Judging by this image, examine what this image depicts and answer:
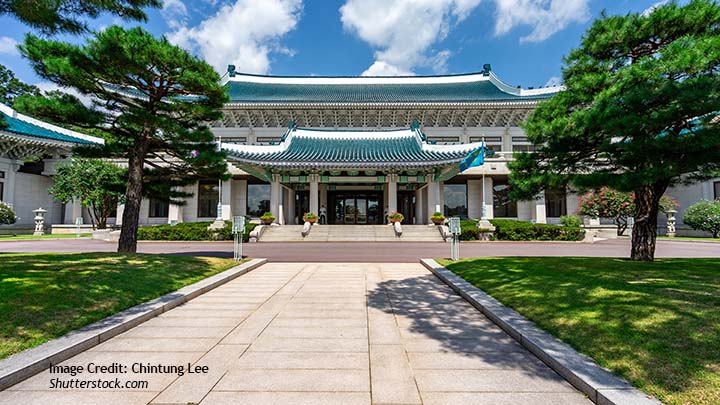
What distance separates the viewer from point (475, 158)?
65.3ft

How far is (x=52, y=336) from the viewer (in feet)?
12.1

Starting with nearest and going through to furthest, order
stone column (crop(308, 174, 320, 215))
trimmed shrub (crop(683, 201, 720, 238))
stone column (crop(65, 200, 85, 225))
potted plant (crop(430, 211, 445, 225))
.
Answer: potted plant (crop(430, 211, 445, 225)) → trimmed shrub (crop(683, 201, 720, 238)) → stone column (crop(308, 174, 320, 215)) → stone column (crop(65, 200, 85, 225))

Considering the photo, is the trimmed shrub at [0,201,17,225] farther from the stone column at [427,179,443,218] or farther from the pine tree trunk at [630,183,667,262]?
the pine tree trunk at [630,183,667,262]

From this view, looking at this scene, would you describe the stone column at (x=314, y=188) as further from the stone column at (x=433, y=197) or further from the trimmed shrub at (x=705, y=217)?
the trimmed shrub at (x=705, y=217)

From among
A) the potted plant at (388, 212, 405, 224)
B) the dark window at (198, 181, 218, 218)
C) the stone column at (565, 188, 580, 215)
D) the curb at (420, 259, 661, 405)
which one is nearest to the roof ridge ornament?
the stone column at (565, 188, 580, 215)

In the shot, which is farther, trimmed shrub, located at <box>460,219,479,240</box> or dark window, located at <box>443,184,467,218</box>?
dark window, located at <box>443,184,467,218</box>

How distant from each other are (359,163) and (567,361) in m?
18.9

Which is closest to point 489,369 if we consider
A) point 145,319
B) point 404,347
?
point 404,347

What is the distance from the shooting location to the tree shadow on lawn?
332 centimetres

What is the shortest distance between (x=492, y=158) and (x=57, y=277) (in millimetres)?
25801

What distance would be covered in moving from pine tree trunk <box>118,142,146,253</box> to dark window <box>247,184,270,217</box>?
18.5 m

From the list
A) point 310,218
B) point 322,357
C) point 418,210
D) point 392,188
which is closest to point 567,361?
point 322,357

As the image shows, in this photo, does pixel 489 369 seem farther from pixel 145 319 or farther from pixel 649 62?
pixel 649 62

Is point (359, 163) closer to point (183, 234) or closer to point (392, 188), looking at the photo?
point (392, 188)
